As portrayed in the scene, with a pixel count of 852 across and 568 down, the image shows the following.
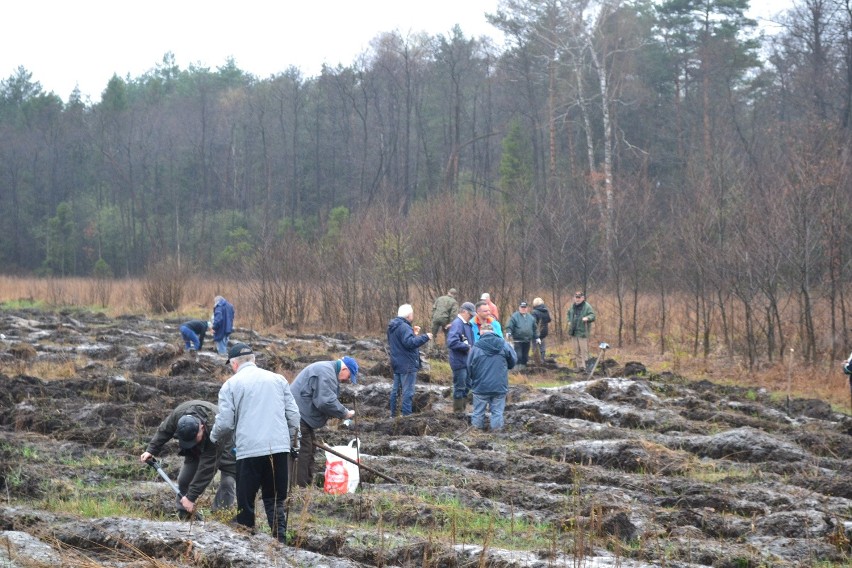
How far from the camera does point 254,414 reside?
Answer: 821 cm

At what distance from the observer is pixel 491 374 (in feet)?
46.9

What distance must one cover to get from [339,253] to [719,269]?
1307cm

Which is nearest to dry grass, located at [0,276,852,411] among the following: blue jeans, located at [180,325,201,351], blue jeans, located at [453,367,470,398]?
blue jeans, located at [180,325,201,351]

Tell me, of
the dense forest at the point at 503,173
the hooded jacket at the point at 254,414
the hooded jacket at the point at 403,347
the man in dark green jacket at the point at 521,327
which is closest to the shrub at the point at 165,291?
the dense forest at the point at 503,173

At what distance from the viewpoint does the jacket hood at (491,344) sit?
14273 mm

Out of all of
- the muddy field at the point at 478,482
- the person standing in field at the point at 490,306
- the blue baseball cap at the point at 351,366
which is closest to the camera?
the muddy field at the point at 478,482

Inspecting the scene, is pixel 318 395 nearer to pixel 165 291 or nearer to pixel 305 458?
pixel 305 458

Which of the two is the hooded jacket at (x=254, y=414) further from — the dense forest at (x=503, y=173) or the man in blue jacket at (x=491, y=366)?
the dense forest at (x=503, y=173)

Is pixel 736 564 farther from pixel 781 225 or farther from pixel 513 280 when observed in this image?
pixel 513 280

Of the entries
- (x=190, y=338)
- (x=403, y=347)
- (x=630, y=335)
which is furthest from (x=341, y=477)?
(x=630, y=335)

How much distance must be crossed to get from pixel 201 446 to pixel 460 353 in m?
7.67

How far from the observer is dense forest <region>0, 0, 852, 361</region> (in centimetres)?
2705

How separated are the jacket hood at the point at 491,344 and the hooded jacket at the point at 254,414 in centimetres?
615

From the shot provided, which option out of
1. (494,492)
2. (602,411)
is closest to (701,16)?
(602,411)
